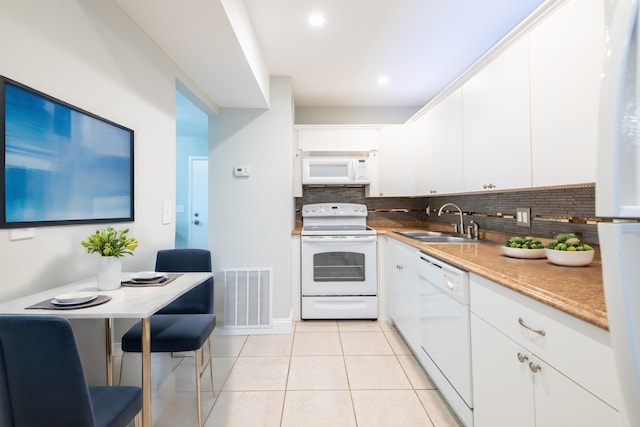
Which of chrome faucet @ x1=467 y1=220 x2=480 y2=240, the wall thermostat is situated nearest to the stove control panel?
the wall thermostat

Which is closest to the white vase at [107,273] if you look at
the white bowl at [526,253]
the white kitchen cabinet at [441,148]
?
the white bowl at [526,253]

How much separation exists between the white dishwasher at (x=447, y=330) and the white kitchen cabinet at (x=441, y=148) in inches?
32.0

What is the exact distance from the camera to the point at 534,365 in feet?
3.09

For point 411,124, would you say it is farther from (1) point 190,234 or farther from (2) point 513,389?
(1) point 190,234

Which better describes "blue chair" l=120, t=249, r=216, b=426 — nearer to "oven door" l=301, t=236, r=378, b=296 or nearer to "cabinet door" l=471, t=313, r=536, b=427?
"oven door" l=301, t=236, r=378, b=296

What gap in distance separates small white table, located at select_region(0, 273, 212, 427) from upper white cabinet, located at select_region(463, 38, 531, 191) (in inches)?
70.4

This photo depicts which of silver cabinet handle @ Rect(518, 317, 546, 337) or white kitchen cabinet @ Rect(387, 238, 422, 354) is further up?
silver cabinet handle @ Rect(518, 317, 546, 337)

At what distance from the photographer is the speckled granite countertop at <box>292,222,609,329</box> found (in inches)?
31.2

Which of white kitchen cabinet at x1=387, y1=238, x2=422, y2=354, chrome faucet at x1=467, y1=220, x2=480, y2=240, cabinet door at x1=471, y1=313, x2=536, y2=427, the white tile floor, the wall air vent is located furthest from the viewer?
the wall air vent

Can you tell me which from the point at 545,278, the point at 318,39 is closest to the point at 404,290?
the point at 545,278

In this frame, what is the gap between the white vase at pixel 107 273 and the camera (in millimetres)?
1167

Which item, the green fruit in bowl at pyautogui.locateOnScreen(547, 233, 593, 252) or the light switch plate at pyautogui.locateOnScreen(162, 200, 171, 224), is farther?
the light switch plate at pyautogui.locateOnScreen(162, 200, 171, 224)

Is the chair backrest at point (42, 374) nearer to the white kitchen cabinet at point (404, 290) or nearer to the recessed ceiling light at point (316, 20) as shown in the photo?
the white kitchen cabinet at point (404, 290)

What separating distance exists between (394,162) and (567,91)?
81.2 inches
